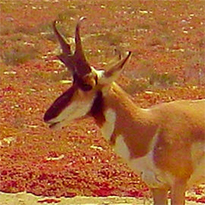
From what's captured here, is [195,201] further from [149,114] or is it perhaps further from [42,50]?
[42,50]

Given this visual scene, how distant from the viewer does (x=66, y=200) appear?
8656 mm

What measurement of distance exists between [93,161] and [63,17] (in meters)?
19.7

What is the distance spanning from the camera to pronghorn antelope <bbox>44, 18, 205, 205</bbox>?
6.10 metres

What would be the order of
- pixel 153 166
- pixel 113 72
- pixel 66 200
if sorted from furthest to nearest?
pixel 66 200, pixel 153 166, pixel 113 72

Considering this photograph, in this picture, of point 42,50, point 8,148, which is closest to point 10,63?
point 42,50

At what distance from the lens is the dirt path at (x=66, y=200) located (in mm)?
8469

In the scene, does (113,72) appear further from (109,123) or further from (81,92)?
(109,123)

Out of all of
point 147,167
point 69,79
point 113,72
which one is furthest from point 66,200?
point 69,79

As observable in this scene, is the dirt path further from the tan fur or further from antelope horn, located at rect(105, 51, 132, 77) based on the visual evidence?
antelope horn, located at rect(105, 51, 132, 77)

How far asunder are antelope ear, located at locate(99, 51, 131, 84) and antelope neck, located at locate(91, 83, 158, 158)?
13 cm

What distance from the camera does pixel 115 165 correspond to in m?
9.94

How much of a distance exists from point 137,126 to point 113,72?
0.55 meters

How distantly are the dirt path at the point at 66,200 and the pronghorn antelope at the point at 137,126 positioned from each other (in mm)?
2172

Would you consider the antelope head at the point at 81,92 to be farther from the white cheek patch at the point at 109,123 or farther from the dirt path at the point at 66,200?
the dirt path at the point at 66,200
